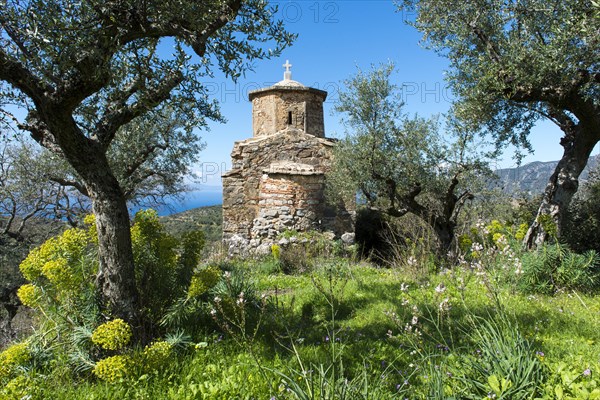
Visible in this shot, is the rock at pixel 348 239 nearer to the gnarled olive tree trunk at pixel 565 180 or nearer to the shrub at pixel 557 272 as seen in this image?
the gnarled olive tree trunk at pixel 565 180

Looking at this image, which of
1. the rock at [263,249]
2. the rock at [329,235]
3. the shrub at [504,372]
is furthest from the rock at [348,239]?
the shrub at [504,372]

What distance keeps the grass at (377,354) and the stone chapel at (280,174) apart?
247 inches

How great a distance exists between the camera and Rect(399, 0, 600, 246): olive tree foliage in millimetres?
6344

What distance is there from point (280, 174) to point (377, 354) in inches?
362

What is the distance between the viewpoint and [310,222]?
1282 centimetres

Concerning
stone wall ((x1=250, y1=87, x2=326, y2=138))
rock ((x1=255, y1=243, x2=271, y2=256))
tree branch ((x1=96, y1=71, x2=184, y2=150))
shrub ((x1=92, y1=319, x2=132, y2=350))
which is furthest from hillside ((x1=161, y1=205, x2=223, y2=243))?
shrub ((x1=92, y1=319, x2=132, y2=350))

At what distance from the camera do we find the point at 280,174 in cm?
1297

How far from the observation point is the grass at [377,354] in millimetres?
2670

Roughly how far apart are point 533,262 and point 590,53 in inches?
143

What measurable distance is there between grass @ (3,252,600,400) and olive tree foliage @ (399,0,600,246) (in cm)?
340

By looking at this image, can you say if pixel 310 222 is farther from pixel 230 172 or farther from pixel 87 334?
pixel 87 334

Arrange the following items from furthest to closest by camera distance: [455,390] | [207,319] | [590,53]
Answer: [590,53] → [207,319] → [455,390]

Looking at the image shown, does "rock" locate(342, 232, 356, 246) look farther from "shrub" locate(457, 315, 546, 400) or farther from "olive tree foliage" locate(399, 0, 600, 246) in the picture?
"shrub" locate(457, 315, 546, 400)

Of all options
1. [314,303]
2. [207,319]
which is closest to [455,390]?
[207,319]
